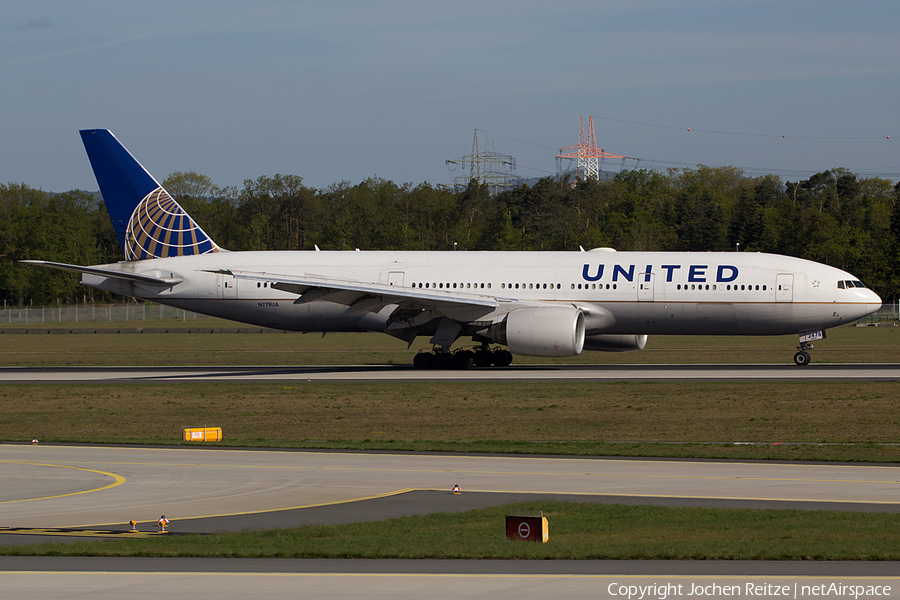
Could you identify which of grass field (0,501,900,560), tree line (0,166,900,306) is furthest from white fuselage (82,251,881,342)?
tree line (0,166,900,306)

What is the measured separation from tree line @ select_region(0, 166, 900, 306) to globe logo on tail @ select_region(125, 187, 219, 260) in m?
61.0

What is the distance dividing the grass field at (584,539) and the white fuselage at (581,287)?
2339cm

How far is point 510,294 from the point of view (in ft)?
118

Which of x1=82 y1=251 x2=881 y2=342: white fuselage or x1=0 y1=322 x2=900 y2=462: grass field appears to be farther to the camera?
x1=82 y1=251 x2=881 y2=342: white fuselage

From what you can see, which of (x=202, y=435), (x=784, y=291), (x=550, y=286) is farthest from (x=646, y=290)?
(x=202, y=435)

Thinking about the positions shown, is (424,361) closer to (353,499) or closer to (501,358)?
(501,358)

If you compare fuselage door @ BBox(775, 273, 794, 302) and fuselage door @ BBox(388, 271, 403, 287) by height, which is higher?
fuselage door @ BBox(388, 271, 403, 287)

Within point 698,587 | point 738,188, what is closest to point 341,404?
point 698,587

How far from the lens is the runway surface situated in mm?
8656

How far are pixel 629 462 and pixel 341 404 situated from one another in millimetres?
10992

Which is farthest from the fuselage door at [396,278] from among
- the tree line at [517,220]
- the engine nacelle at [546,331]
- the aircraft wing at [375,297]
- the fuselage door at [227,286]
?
the tree line at [517,220]

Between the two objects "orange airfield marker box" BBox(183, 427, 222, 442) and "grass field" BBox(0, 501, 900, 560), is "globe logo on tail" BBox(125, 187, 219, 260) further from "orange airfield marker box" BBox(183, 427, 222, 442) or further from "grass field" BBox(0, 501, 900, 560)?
"grass field" BBox(0, 501, 900, 560)

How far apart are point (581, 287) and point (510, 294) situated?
2553 mm

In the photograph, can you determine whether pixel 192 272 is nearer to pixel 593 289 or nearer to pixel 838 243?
pixel 593 289
